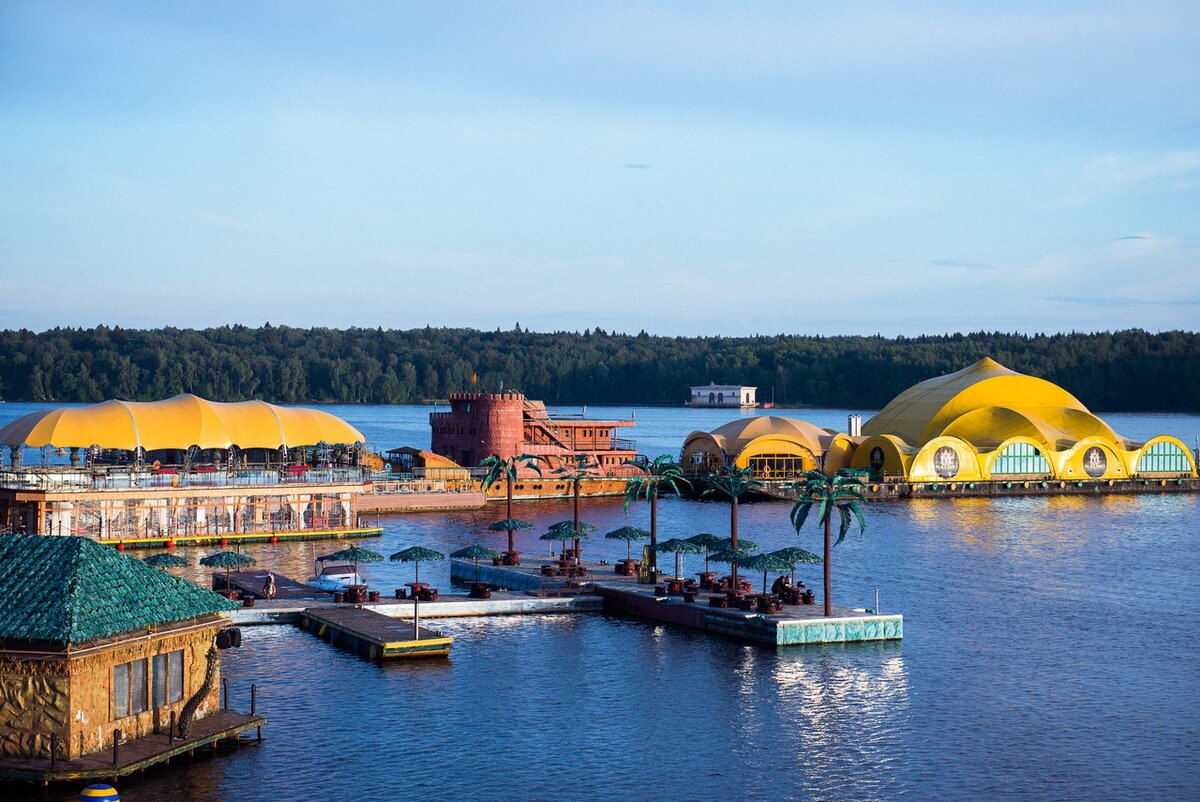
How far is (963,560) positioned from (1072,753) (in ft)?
134

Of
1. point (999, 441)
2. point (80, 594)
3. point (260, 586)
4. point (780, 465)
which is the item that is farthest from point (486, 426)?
point (80, 594)

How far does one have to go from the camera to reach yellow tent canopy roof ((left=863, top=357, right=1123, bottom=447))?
128375mm

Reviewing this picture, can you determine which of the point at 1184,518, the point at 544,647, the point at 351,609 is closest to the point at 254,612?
the point at 351,609

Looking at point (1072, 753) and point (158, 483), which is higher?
point (158, 483)

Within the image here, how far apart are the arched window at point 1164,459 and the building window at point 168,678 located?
111 m

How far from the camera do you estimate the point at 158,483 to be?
80125 mm

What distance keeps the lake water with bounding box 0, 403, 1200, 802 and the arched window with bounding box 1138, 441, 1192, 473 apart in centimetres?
6649

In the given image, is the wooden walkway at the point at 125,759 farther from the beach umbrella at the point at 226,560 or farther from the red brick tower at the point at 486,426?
the red brick tower at the point at 486,426

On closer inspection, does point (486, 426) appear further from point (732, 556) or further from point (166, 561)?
point (732, 556)

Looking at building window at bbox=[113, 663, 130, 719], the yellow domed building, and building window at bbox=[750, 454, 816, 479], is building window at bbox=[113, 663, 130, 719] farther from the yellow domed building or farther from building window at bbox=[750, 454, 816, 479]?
the yellow domed building

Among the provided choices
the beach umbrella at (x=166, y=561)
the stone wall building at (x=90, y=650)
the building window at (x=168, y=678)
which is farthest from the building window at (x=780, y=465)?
the building window at (x=168, y=678)

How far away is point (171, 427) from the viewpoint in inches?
3334

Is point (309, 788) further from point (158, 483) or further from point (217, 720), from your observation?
point (158, 483)

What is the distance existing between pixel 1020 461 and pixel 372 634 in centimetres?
8669
